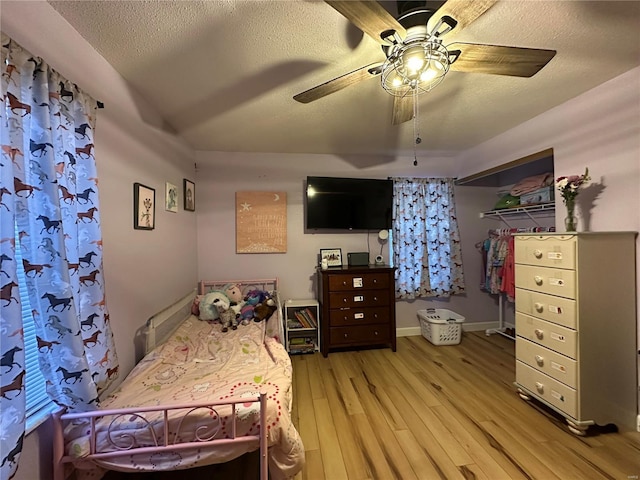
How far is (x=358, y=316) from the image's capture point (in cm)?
294

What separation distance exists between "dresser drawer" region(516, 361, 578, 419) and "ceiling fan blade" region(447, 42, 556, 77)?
2.02 metres

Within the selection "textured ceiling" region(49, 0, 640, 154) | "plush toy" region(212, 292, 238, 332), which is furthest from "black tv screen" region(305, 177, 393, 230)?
"plush toy" region(212, 292, 238, 332)

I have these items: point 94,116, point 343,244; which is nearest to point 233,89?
point 94,116

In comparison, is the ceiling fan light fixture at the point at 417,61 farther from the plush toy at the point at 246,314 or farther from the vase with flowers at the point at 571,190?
the plush toy at the point at 246,314

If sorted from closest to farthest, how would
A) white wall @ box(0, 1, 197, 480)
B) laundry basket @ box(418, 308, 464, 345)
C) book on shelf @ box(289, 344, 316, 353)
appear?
white wall @ box(0, 1, 197, 480)
book on shelf @ box(289, 344, 316, 353)
laundry basket @ box(418, 308, 464, 345)

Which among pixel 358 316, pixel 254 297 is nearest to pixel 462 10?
pixel 358 316

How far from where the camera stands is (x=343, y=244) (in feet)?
11.2

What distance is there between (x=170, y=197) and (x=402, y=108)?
208 cm

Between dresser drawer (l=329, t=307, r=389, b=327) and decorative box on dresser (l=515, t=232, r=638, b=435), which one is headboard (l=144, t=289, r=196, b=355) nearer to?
dresser drawer (l=329, t=307, r=389, b=327)

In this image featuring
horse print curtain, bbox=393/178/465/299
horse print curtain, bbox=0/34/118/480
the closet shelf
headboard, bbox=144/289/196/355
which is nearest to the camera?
horse print curtain, bbox=0/34/118/480

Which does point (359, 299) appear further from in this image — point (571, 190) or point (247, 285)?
point (571, 190)

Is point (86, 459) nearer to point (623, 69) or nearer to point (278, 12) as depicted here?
point (278, 12)

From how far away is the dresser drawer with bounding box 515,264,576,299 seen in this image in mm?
1746

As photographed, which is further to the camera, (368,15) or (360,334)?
(360,334)
